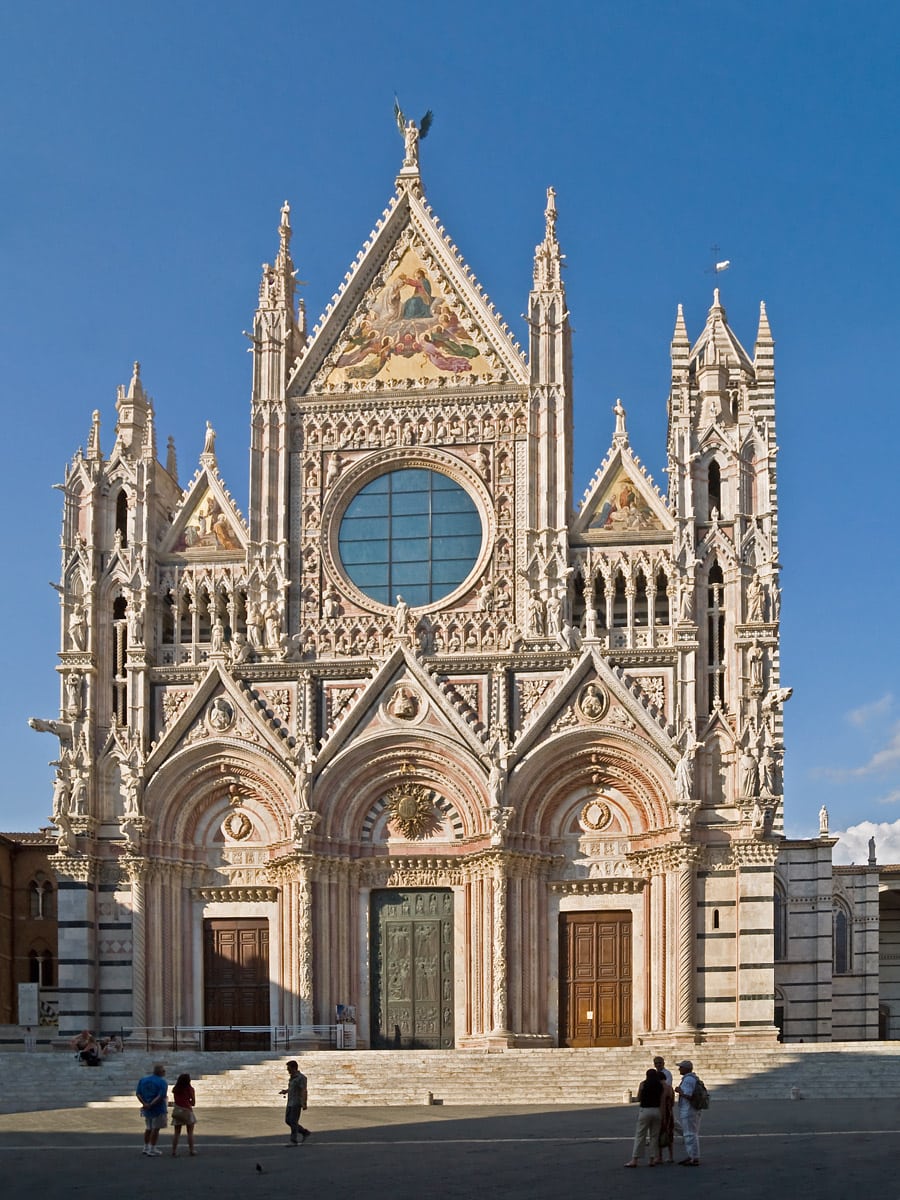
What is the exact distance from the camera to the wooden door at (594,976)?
3694 centimetres

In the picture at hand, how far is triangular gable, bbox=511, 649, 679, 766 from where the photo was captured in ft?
121

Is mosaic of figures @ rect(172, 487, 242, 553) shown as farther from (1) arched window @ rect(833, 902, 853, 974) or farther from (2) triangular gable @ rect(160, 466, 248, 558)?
(1) arched window @ rect(833, 902, 853, 974)

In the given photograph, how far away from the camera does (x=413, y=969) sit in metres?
37.5

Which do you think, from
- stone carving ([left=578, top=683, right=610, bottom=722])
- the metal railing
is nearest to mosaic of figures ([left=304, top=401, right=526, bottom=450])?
stone carving ([left=578, top=683, right=610, bottom=722])

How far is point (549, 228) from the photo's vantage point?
132 ft

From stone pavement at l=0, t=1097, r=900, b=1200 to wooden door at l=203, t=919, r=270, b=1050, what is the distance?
303 inches

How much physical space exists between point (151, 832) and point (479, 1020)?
24.5 ft

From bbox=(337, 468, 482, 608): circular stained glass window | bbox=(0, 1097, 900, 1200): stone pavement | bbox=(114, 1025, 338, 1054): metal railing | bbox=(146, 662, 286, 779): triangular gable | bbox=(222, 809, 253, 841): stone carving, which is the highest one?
bbox=(337, 468, 482, 608): circular stained glass window

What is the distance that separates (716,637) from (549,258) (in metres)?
8.87

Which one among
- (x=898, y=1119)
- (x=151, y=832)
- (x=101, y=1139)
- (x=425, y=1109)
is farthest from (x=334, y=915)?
(x=898, y=1119)

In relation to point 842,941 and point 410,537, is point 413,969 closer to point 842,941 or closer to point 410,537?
point 410,537

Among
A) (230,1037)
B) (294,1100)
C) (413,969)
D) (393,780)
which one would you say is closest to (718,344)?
(393,780)

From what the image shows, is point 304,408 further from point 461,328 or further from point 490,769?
point 490,769

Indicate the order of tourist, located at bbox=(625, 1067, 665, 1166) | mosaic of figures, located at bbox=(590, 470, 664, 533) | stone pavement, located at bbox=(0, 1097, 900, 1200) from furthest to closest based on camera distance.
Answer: mosaic of figures, located at bbox=(590, 470, 664, 533), tourist, located at bbox=(625, 1067, 665, 1166), stone pavement, located at bbox=(0, 1097, 900, 1200)
